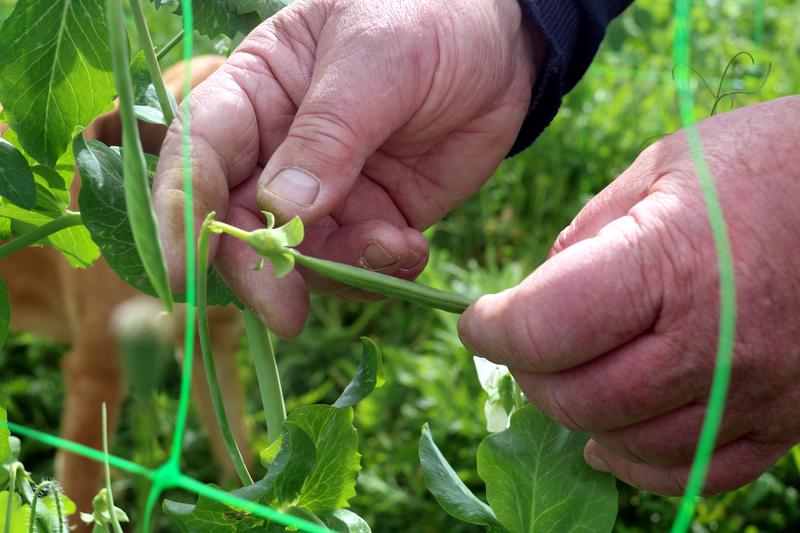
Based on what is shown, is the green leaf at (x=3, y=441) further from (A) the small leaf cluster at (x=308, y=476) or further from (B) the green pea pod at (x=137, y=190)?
(B) the green pea pod at (x=137, y=190)

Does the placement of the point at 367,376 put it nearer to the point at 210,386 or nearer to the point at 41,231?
the point at 210,386

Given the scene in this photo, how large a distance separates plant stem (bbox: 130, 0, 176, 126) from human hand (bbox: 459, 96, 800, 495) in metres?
0.23

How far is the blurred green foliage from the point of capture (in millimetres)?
1751

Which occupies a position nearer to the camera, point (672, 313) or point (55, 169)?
point (672, 313)

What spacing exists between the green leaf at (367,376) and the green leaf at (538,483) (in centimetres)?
7

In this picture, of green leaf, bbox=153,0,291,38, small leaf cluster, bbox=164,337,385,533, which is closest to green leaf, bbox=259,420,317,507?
small leaf cluster, bbox=164,337,385,533

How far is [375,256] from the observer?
717 mm

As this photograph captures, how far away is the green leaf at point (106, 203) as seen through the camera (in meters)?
0.56

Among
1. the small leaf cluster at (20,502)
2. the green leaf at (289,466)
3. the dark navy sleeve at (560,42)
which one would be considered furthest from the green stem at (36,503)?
the dark navy sleeve at (560,42)

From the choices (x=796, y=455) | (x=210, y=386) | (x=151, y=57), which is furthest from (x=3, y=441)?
(x=796, y=455)

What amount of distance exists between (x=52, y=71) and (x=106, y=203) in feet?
0.33

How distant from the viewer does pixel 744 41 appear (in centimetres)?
285

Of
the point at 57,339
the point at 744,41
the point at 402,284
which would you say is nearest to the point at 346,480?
the point at 402,284

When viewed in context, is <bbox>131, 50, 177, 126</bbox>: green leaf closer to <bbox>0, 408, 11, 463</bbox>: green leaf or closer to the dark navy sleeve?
<bbox>0, 408, 11, 463</bbox>: green leaf
